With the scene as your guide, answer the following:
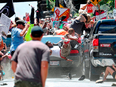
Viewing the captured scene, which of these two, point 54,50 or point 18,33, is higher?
point 18,33

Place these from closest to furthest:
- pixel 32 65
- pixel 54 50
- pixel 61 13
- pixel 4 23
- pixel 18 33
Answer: pixel 32 65
pixel 18 33
pixel 54 50
pixel 4 23
pixel 61 13

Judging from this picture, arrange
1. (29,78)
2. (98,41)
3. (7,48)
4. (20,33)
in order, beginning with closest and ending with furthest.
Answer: (29,78) < (20,33) < (98,41) < (7,48)

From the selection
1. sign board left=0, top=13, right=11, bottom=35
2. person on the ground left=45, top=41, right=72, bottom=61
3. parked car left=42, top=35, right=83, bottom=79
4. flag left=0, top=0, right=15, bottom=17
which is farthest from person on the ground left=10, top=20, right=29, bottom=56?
flag left=0, top=0, right=15, bottom=17

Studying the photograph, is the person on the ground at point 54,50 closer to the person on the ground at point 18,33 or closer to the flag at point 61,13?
the person on the ground at point 18,33

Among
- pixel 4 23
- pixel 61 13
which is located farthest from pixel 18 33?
pixel 61 13

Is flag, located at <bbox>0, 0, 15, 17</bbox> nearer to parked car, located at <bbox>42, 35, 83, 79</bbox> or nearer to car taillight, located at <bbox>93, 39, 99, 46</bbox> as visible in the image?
parked car, located at <bbox>42, 35, 83, 79</bbox>

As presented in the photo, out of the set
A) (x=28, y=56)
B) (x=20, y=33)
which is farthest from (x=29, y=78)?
(x=20, y=33)

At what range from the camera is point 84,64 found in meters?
10.9

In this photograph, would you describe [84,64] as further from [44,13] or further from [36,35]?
[44,13]

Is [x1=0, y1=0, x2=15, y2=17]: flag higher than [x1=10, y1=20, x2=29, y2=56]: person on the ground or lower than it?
higher

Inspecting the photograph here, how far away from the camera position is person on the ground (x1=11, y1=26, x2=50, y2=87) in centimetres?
429

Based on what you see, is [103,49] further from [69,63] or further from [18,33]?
[18,33]

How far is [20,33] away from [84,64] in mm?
3740

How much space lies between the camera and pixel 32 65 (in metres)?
4.32
